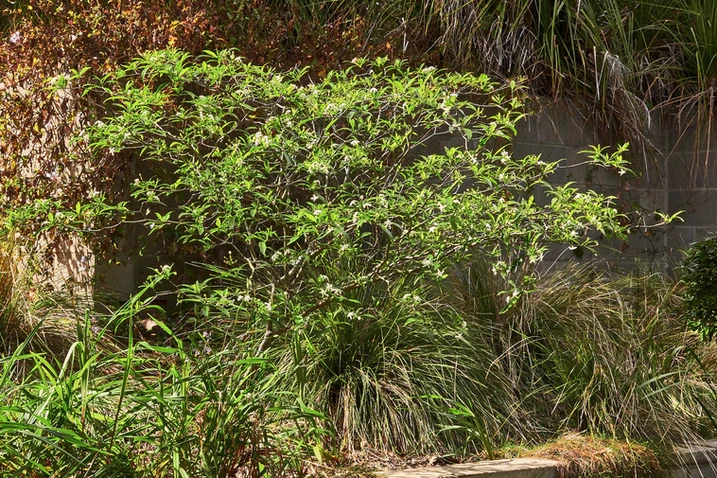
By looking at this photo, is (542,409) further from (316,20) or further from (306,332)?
(316,20)

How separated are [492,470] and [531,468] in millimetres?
243

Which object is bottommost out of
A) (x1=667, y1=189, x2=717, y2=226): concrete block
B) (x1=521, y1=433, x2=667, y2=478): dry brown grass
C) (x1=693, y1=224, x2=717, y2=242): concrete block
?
(x1=521, y1=433, x2=667, y2=478): dry brown grass

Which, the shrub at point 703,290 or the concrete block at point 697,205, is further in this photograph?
the concrete block at point 697,205

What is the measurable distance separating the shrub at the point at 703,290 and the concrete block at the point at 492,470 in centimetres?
151

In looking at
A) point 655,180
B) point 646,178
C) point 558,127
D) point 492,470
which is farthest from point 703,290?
point 655,180

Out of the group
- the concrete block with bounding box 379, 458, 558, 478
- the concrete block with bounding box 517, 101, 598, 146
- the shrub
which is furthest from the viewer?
the concrete block with bounding box 517, 101, 598, 146

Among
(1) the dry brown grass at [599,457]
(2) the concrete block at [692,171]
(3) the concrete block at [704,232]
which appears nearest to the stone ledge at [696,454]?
(1) the dry brown grass at [599,457]

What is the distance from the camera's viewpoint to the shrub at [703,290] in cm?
600

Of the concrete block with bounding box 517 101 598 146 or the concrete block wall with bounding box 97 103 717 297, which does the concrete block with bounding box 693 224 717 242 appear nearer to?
the concrete block wall with bounding box 97 103 717 297

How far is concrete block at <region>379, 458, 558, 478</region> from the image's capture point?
4.68 m

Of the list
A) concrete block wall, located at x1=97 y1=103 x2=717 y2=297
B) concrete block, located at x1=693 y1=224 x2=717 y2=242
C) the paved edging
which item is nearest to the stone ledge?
the paved edging

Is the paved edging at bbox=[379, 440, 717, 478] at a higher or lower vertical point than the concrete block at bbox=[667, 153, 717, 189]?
lower

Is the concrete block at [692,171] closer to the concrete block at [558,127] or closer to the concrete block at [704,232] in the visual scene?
the concrete block at [704,232]

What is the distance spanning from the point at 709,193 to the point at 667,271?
28.5 inches
